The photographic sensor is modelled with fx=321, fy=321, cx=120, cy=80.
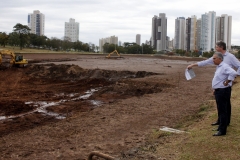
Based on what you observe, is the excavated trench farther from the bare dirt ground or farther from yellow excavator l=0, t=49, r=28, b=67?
yellow excavator l=0, t=49, r=28, b=67

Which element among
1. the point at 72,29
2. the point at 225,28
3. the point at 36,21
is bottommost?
the point at 225,28

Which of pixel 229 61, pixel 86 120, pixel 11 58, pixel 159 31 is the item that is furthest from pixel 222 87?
pixel 159 31

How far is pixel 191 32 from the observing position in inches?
4360

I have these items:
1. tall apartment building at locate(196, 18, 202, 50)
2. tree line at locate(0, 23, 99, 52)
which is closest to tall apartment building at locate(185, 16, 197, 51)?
tall apartment building at locate(196, 18, 202, 50)

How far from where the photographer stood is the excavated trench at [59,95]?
10117 millimetres

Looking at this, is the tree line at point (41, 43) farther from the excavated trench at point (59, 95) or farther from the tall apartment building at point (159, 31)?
the excavated trench at point (59, 95)

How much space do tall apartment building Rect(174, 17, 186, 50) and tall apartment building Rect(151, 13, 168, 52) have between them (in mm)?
5528

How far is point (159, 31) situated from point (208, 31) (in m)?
38.6

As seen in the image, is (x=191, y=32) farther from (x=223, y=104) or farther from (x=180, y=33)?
(x=223, y=104)

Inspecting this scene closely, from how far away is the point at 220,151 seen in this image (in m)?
5.38

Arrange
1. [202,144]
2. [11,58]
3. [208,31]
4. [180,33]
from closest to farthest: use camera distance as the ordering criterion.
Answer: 1. [202,144]
2. [11,58]
3. [208,31]
4. [180,33]

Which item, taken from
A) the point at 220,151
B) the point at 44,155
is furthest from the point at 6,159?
the point at 220,151

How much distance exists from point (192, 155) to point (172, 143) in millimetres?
980

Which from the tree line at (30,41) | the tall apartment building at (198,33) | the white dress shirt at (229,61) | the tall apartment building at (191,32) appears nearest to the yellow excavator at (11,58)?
the white dress shirt at (229,61)
